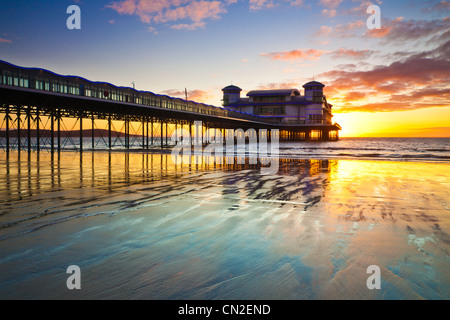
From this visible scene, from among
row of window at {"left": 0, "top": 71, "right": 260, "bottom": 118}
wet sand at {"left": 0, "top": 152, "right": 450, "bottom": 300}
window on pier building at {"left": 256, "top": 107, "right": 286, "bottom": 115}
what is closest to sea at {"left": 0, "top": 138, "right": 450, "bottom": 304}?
wet sand at {"left": 0, "top": 152, "right": 450, "bottom": 300}

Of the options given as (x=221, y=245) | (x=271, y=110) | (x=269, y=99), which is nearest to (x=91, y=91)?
(x=221, y=245)

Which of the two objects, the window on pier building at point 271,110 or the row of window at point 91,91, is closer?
the row of window at point 91,91

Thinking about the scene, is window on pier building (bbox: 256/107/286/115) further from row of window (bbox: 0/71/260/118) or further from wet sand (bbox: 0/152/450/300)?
wet sand (bbox: 0/152/450/300)

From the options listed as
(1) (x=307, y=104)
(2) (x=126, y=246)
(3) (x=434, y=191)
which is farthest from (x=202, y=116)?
(1) (x=307, y=104)

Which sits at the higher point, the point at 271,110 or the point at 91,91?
the point at 271,110

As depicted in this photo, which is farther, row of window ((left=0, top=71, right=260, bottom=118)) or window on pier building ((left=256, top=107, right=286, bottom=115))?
window on pier building ((left=256, top=107, right=286, bottom=115))

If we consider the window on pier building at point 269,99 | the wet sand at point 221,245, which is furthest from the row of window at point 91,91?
the window on pier building at point 269,99

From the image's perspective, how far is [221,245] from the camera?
178 inches

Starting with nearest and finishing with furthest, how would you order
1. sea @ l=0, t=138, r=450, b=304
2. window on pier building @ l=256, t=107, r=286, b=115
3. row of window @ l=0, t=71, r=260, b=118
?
1. sea @ l=0, t=138, r=450, b=304
2. row of window @ l=0, t=71, r=260, b=118
3. window on pier building @ l=256, t=107, r=286, b=115

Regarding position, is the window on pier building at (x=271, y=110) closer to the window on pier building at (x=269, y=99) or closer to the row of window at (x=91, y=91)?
the window on pier building at (x=269, y=99)

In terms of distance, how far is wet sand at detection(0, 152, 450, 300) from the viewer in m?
3.23

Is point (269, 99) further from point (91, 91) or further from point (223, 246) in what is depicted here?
point (223, 246)

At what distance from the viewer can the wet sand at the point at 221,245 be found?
323 centimetres
